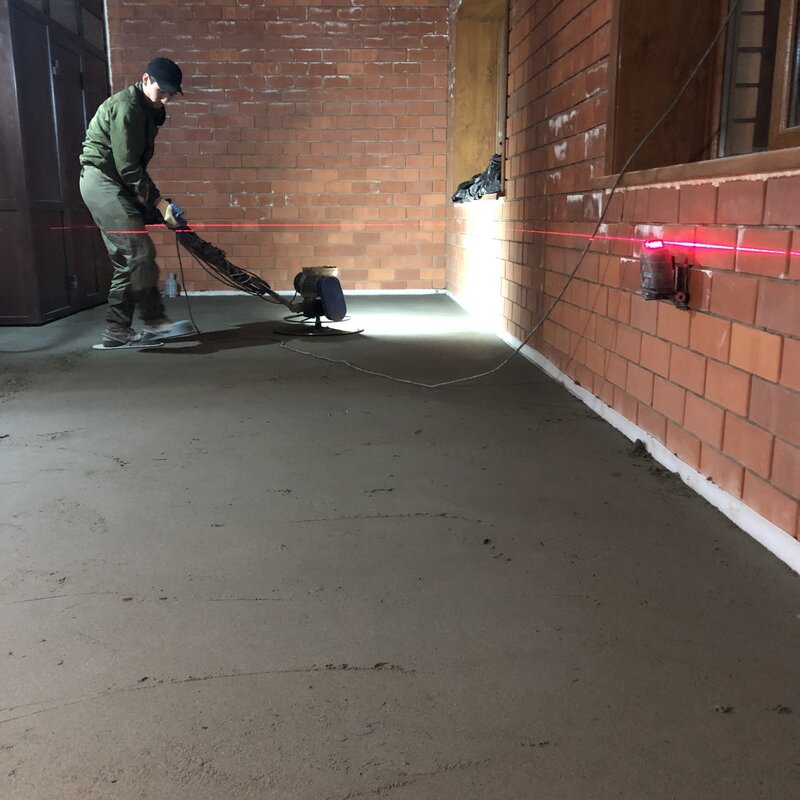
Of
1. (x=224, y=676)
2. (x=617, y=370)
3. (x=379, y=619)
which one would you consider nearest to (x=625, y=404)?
(x=617, y=370)

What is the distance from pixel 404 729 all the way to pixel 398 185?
23.3 ft

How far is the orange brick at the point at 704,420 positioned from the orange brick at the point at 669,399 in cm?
4

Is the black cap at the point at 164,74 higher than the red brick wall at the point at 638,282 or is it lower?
higher

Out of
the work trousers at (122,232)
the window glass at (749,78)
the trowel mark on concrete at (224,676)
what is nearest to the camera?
the trowel mark on concrete at (224,676)

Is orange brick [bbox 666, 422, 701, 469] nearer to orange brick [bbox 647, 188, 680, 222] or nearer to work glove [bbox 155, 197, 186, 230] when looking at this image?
orange brick [bbox 647, 188, 680, 222]

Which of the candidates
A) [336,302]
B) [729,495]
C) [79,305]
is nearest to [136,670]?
[729,495]

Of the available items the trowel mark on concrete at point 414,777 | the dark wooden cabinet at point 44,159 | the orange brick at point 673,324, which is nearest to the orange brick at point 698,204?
the orange brick at point 673,324

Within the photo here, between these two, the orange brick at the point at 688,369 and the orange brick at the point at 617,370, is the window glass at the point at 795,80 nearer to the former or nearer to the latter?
the orange brick at the point at 688,369

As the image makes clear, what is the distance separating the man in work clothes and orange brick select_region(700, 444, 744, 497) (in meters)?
3.28

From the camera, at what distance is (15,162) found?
5.40 m

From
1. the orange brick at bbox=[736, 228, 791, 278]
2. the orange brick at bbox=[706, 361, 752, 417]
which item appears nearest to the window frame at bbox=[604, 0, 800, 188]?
the orange brick at bbox=[736, 228, 791, 278]

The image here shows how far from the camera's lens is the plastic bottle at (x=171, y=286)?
7773mm

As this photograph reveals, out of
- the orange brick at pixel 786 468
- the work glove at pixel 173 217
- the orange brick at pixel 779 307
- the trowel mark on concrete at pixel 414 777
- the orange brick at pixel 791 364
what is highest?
the work glove at pixel 173 217

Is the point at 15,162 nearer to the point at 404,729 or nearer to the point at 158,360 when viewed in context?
the point at 158,360
